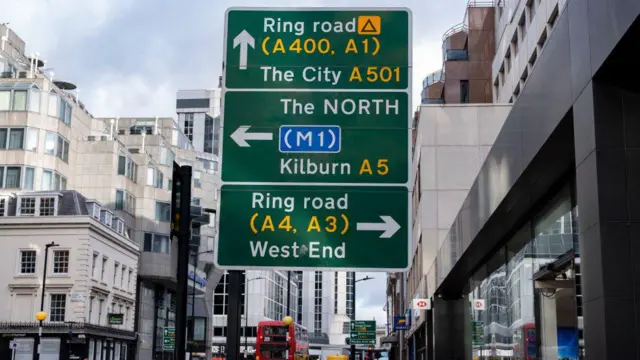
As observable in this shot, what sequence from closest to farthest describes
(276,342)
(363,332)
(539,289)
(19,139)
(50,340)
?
(539,289), (276,342), (50,340), (19,139), (363,332)

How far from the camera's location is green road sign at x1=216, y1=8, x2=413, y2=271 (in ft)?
29.1

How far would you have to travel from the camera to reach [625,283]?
24.7 ft

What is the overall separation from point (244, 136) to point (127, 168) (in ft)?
194

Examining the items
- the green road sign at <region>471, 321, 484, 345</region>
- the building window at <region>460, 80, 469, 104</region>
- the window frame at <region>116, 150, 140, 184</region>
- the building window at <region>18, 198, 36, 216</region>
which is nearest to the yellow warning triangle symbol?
the green road sign at <region>471, 321, 484, 345</region>

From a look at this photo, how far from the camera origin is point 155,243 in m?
68.4

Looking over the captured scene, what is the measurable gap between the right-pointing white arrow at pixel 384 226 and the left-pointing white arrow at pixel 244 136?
4.71 ft

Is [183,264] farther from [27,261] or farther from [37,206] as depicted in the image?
[37,206]

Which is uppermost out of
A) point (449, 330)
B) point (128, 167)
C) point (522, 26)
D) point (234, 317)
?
point (522, 26)

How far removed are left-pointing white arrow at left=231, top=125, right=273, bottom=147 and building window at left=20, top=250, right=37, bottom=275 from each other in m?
48.1

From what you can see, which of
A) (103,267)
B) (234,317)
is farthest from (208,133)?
(234,317)

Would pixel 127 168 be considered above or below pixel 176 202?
above

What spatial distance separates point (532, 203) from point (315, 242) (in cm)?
550

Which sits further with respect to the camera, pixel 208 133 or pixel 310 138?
pixel 208 133

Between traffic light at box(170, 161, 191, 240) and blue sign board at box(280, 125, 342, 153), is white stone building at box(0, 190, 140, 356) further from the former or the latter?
blue sign board at box(280, 125, 342, 153)
